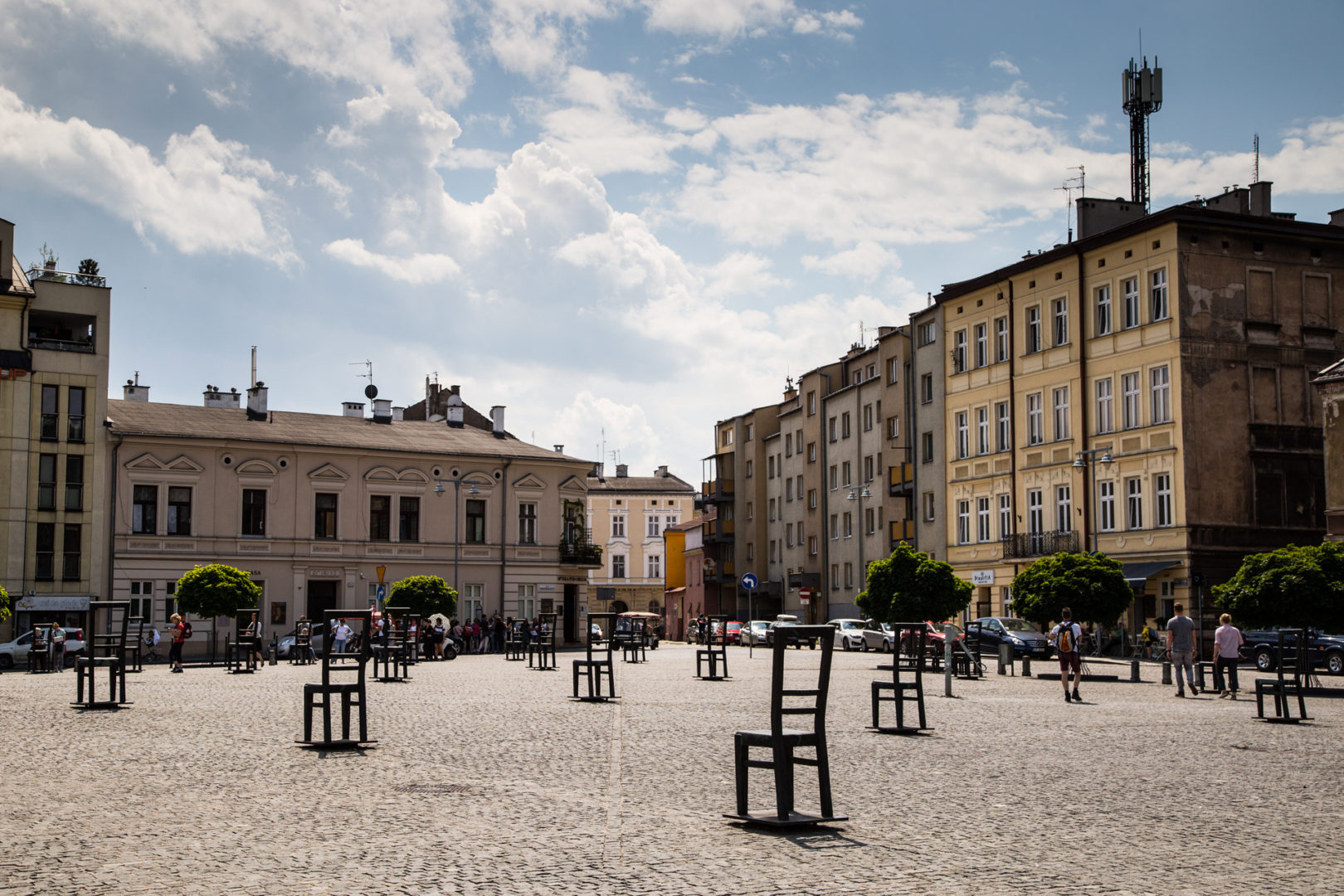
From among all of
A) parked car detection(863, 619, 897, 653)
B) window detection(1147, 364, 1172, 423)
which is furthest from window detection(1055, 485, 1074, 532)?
parked car detection(863, 619, 897, 653)

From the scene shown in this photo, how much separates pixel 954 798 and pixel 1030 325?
4783 centimetres

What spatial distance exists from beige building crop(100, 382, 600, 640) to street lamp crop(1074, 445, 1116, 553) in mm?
26635

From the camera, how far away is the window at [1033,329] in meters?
56.2

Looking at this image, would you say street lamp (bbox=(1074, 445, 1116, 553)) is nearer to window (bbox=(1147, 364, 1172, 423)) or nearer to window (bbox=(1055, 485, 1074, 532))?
window (bbox=(1055, 485, 1074, 532))

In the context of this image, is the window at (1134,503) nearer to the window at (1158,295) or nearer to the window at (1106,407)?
the window at (1106,407)

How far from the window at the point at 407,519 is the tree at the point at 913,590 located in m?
30.3

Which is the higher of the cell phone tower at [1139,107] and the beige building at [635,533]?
the cell phone tower at [1139,107]

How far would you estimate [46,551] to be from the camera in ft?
180

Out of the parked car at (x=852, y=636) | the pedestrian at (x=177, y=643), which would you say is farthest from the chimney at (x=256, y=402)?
the parked car at (x=852, y=636)

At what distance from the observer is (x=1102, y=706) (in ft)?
79.9

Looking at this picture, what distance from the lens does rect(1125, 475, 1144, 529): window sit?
49.5 meters

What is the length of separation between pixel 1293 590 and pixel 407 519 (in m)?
43.8

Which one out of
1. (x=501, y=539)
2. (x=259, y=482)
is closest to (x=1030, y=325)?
(x=501, y=539)

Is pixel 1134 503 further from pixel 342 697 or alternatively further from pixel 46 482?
pixel 46 482
